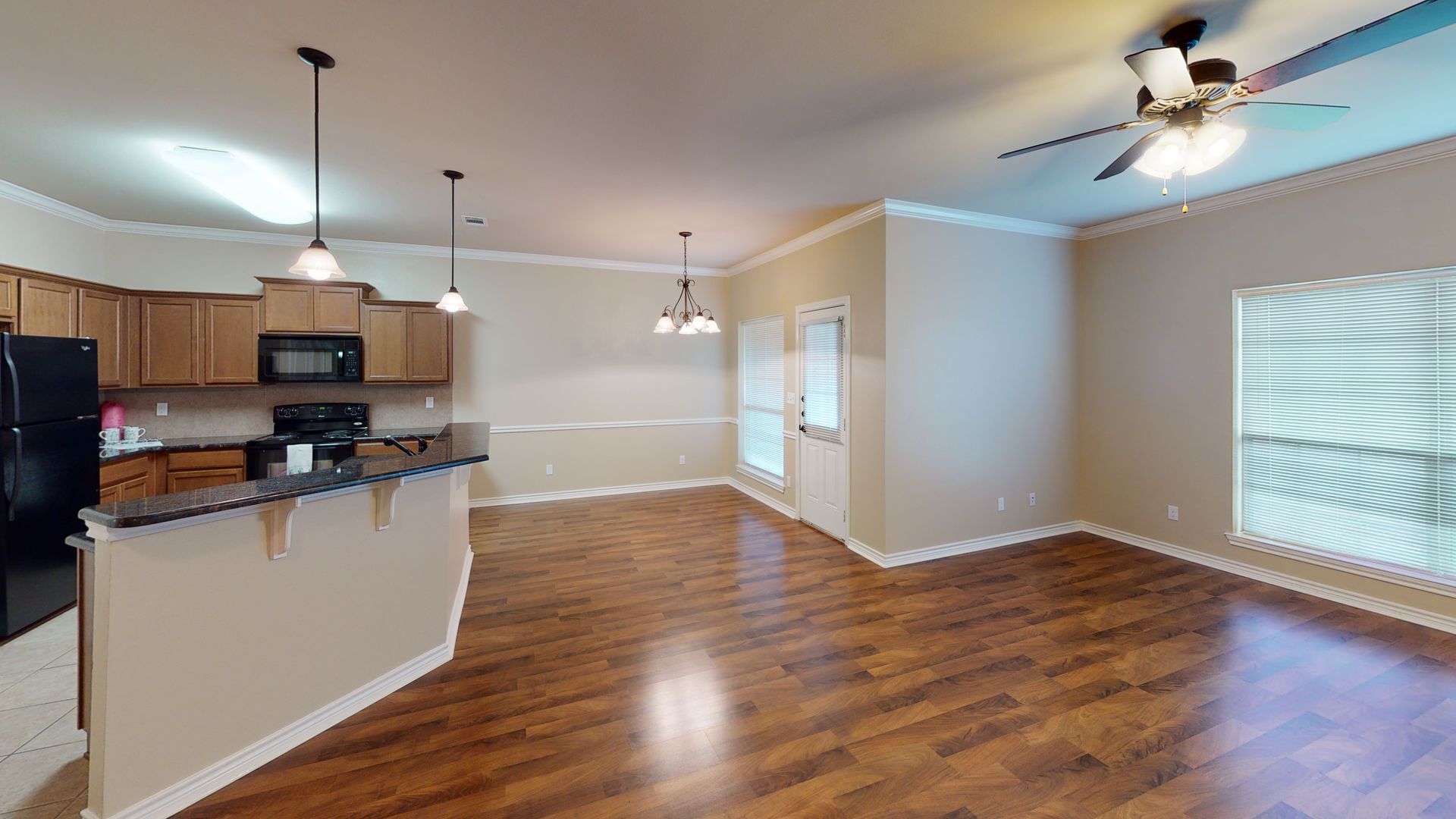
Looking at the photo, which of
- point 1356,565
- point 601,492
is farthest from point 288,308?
point 1356,565

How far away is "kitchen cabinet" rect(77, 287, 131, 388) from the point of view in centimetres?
396

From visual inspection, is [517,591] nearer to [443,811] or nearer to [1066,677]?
[443,811]

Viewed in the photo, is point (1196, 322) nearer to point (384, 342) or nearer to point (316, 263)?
point (316, 263)

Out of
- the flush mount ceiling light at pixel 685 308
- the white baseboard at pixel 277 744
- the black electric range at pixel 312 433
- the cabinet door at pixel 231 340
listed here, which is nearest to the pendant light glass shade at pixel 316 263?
the white baseboard at pixel 277 744

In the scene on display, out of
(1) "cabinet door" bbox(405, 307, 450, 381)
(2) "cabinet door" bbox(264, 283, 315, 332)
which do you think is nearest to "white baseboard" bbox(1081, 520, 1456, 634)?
(1) "cabinet door" bbox(405, 307, 450, 381)

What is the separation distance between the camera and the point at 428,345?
17.1 ft

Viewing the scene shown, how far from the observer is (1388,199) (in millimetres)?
3227

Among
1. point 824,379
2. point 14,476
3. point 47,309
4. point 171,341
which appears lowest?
point 14,476

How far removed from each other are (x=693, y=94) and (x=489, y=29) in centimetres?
88

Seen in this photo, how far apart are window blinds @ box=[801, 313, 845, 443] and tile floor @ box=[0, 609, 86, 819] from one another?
4.48 m

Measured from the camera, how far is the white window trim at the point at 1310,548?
3115mm

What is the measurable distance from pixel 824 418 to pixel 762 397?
4.64 feet

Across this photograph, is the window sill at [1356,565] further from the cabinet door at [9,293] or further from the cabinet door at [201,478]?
the cabinet door at [9,293]

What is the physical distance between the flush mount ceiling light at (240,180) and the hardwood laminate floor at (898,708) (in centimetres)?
302
